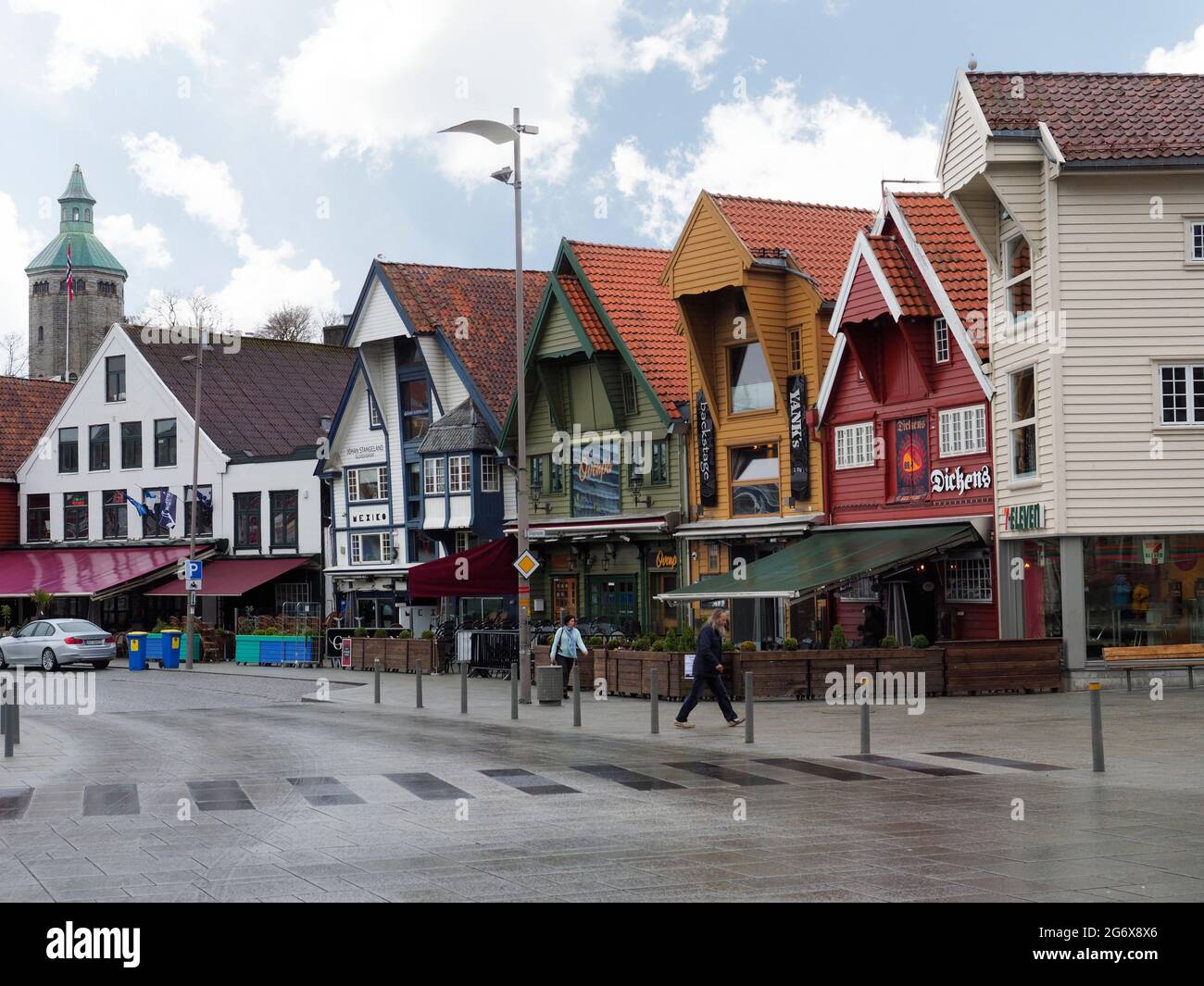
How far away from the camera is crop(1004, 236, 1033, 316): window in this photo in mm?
30156

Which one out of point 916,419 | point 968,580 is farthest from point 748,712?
point 916,419

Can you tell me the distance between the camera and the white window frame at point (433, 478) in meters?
47.3

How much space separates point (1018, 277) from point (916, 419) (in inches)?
174

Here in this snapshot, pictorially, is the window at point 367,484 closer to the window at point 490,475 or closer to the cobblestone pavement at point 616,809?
the window at point 490,475

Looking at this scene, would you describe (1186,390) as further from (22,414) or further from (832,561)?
(22,414)

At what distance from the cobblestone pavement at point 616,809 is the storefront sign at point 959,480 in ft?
20.7

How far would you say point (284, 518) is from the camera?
5488 centimetres

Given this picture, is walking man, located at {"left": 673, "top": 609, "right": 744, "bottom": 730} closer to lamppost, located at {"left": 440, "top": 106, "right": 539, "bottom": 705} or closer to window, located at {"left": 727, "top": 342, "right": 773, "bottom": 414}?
lamppost, located at {"left": 440, "top": 106, "right": 539, "bottom": 705}

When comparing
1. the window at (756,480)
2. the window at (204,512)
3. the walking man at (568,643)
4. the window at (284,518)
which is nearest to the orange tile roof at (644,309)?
the window at (756,480)

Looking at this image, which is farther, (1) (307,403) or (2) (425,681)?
Result: (1) (307,403)
